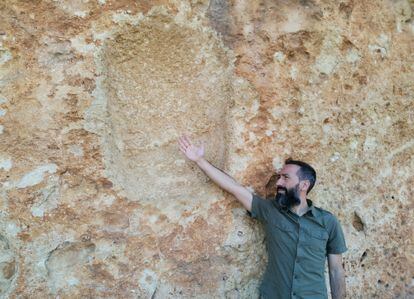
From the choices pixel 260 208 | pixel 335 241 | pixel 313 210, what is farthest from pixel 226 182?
pixel 335 241

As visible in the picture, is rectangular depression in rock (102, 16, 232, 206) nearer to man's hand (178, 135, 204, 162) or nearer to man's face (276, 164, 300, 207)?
man's hand (178, 135, 204, 162)

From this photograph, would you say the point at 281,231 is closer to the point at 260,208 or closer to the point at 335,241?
the point at 260,208

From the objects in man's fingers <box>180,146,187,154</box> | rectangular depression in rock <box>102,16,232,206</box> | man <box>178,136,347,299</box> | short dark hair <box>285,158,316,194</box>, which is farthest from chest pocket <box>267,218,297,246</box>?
man's fingers <box>180,146,187,154</box>

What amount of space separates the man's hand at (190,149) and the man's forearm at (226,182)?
30 millimetres

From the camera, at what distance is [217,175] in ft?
8.36

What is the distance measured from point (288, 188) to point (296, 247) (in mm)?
301

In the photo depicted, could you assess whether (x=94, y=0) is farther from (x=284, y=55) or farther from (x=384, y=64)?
(x=384, y=64)

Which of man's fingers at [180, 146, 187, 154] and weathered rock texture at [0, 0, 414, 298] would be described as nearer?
weathered rock texture at [0, 0, 414, 298]

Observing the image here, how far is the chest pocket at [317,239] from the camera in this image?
250 cm

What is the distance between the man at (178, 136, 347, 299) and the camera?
8.15 ft

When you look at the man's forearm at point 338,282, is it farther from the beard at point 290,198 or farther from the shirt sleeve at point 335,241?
the beard at point 290,198

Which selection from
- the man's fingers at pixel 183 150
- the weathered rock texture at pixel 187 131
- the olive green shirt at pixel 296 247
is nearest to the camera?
the weathered rock texture at pixel 187 131

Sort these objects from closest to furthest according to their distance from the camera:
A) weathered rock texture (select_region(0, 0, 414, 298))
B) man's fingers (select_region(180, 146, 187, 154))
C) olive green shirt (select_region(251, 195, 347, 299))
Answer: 1. weathered rock texture (select_region(0, 0, 414, 298))
2. olive green shirt (select_region(251, 195, 347, 299))
3. man's fingers (select_region(180, 146, 187, 154))

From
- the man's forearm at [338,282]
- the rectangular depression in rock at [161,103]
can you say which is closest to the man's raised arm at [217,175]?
the rectangular depression in rock at [161,103]
